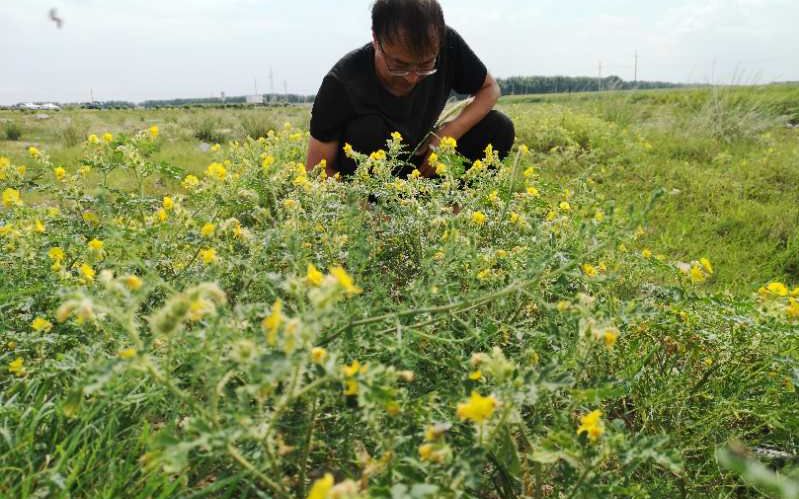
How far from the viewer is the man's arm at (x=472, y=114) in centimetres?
348

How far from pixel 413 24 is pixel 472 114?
1.07 metres

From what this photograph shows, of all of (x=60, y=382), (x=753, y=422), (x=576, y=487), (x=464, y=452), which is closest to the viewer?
(x=464, y=452)

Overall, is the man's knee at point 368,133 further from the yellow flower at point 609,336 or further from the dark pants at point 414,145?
the yellow flower at point 609,336

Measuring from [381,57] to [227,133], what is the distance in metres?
6.62

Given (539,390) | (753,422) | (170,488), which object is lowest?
(753,422)

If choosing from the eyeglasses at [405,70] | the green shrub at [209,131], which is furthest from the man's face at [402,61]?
the green shrub at [209,131]

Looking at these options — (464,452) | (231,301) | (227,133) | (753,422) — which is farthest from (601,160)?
(227,133)

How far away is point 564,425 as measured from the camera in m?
1.10

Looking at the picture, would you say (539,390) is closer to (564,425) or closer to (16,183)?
(564,425)

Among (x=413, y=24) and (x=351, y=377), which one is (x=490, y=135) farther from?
(x=351, y=377)

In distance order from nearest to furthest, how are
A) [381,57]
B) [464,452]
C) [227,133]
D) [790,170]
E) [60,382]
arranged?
1. [464,452]
2. [60,382]
3. [381,57]
4. [790,170]
5. [227,133]

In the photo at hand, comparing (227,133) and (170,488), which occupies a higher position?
(227,133)

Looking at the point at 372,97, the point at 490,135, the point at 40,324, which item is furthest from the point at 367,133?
the point at 40,324

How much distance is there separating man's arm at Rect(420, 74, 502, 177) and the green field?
139 cm
